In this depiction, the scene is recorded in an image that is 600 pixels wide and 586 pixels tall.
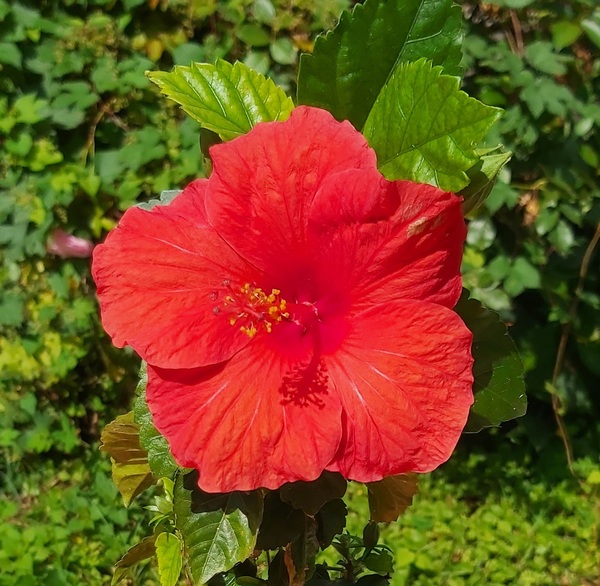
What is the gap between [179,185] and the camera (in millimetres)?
2514

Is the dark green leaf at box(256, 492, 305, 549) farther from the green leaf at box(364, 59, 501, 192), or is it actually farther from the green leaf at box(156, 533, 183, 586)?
the green leaf at box(364, 59, 501, 192)

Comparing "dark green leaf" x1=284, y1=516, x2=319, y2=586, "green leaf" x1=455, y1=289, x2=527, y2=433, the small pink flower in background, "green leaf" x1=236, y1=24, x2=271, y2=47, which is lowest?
the small pink flower in background

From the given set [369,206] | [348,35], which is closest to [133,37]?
[348,35]

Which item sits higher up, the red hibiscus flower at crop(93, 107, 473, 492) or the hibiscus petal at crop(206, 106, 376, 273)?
the hibiscus petal at crop(206, 106, 376, 273)

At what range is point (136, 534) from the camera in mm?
2656

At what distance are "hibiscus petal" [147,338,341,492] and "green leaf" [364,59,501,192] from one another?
0.23m

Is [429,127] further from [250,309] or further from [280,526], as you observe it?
[280,526]

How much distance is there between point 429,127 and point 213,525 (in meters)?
0.50

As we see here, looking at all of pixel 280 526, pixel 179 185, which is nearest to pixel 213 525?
pixel 280 526

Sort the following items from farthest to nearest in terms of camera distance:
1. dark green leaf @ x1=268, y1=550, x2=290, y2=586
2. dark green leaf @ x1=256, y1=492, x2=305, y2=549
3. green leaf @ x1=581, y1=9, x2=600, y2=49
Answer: green leaf @ x1=581, y1=9, x2=600, y2=49 < dark green leaf @ x1=268, y1=550, x2=290, y2=586 < dark green leaf @ x1=256, y1=492, x2=305, y2=549

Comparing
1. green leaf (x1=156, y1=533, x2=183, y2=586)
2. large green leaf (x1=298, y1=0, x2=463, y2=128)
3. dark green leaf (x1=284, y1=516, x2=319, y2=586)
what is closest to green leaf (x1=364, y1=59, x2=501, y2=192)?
large green leaf (x1=298, y1=0, x2=463, y2=128)

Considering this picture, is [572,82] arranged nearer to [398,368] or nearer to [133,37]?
[133,37]

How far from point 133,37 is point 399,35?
200 centimetres

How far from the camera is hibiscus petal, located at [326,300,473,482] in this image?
653 mm
